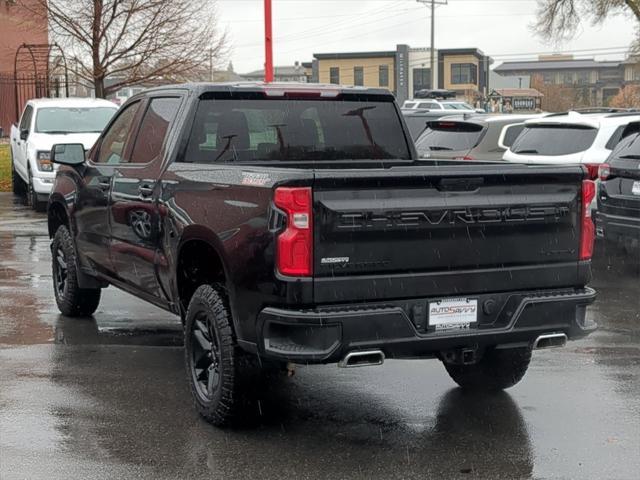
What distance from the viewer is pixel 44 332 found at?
25.9 feet

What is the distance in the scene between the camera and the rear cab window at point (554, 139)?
11922mm

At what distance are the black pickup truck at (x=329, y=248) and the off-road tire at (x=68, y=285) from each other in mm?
1747

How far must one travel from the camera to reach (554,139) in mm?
12141

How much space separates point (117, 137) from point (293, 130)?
1559 mm

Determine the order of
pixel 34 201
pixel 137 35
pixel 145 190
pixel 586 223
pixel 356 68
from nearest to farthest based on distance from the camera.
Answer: pixel 586 223 < pixel 145 190 < pixel 34 201 < pixel 137 35 < pixel 356 68

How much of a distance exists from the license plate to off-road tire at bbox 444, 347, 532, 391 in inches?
37.2

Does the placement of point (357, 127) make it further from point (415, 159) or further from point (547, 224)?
point (547, 224)

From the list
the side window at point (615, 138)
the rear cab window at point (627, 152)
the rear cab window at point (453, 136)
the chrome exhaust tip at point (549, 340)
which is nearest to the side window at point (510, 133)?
the rear cab window at point (453, 136)

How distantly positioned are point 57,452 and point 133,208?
6.66 ft

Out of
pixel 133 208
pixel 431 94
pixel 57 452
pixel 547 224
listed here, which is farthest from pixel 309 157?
pixel 431 94

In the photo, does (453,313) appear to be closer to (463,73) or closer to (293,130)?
(293,130)

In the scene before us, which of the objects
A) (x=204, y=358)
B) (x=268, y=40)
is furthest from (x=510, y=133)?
(x=204, y=358)

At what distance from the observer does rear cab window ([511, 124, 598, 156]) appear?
39.1 ft

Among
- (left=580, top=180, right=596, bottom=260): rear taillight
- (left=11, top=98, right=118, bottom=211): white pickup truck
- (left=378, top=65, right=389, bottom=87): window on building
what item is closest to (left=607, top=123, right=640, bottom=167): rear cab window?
(left=580, top=180, right=596, bottom=260): rear taillight
